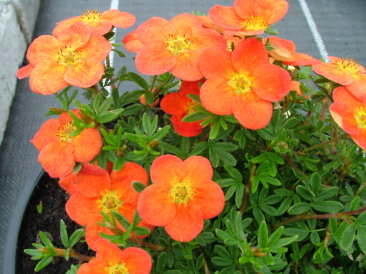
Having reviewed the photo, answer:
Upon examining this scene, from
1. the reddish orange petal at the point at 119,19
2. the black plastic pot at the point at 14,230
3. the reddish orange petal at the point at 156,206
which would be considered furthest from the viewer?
the black plastic pot at the point at 14,230

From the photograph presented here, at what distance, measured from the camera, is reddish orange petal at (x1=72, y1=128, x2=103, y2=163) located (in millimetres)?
767

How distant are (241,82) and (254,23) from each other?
138mm

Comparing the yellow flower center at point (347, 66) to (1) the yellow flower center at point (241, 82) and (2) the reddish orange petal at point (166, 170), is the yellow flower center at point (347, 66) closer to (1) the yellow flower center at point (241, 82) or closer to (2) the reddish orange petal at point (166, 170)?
(1) the yellow flower center at point (241, 82)

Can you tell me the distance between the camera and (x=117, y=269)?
73 centimetres

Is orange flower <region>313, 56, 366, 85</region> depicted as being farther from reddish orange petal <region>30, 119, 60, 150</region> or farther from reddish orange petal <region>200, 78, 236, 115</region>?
reddish orange petal <region>30, 119, 60, 150</region>

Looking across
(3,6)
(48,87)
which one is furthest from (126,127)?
(3,6)

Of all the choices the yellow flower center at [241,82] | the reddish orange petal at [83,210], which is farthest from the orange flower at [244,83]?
the reddish orange petal at [83,210]

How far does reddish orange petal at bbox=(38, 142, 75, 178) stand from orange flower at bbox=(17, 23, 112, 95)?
0.11 meters

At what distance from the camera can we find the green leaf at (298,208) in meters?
0.87

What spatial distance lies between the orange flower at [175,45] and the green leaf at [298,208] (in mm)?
366

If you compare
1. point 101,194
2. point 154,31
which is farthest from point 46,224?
point 154,31

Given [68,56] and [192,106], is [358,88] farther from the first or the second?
[68,56]

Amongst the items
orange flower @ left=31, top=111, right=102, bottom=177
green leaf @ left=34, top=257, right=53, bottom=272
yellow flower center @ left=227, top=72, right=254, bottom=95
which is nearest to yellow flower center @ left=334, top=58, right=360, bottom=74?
yellow flower center @ left=227, top=72, right=254, bottom=95

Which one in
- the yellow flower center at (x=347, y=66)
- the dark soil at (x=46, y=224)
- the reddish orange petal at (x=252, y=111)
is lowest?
the dark soil at (x=46, y=224)
